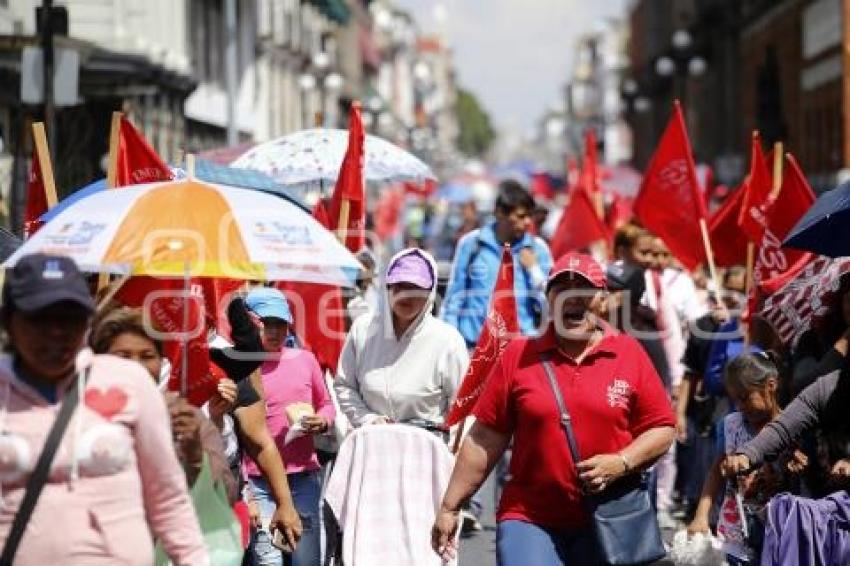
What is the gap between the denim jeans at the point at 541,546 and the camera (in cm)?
698

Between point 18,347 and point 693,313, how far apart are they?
8.68 metres

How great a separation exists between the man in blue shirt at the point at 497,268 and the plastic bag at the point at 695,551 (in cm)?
285

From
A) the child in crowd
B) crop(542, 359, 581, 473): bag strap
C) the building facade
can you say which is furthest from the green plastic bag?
the building facade

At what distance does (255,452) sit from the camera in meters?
7.48

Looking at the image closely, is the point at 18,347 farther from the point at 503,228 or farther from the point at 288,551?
the point at 503,228

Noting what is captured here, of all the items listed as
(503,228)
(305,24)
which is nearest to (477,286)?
(503,228)

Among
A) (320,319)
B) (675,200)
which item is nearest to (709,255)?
(675,200)

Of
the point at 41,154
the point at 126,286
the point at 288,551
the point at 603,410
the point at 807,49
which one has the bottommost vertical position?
the point at 288,551

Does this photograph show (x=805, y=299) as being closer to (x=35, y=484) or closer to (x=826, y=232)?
(x=826, y=232)

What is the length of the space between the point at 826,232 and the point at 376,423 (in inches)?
76.4

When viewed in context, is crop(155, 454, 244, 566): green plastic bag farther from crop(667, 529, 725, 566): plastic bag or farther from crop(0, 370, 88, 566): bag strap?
crop(667, 529, 725, 566): plastic bag

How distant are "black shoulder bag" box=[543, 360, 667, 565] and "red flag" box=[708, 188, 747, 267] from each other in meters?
7.06

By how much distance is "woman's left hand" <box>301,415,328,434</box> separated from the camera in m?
8.39

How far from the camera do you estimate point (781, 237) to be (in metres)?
11.5
